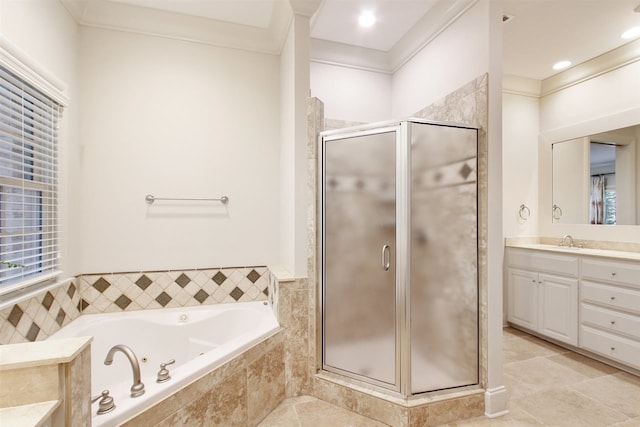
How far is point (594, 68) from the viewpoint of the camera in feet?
9.50

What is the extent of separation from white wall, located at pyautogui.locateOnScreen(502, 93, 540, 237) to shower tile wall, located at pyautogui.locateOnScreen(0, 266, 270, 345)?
284 cm

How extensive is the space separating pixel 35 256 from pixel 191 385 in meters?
1.24

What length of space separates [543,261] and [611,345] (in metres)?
0.82

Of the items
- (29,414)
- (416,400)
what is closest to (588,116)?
(416,400)

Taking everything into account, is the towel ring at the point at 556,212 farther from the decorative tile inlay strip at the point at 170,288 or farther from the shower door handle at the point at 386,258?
the decorative tile inlay strip at the point at 170,288

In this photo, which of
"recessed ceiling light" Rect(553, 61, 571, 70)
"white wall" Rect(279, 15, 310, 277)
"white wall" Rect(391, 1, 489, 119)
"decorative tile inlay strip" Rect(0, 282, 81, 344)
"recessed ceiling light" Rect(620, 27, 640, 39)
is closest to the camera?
"decorative tile inlay strip" Rect(0, 282, 81, 344)

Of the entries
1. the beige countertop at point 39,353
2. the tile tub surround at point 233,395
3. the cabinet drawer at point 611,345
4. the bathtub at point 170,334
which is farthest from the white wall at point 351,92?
the cabinet drawer at point 611,345

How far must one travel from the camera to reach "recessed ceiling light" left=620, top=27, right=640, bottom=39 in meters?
2.44

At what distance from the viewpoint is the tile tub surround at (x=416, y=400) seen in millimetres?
1751

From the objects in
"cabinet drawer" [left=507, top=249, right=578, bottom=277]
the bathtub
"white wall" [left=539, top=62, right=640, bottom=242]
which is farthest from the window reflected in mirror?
the bathtub

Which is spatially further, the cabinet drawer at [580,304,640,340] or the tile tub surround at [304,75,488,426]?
the cabinet drawer at [580,304,640,340]

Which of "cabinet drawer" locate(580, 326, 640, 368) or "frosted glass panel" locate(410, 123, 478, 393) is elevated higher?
"frosted glass panel" locate(410, 123, 478, 393)

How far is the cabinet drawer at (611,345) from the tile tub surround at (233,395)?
270cm

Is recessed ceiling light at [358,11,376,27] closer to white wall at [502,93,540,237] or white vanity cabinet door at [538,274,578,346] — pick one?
white wall at [502,93,540,237]
